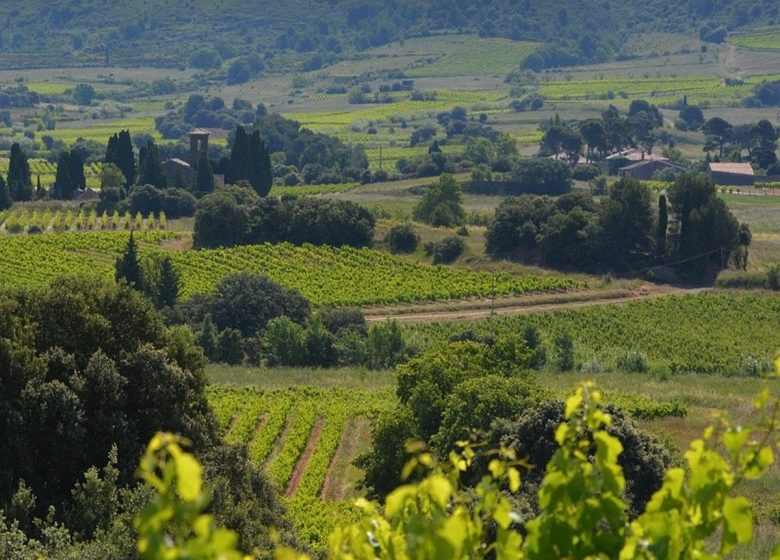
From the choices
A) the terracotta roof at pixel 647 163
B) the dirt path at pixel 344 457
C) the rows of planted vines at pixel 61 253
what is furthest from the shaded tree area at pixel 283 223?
the terracotta roof at pixel 647 163

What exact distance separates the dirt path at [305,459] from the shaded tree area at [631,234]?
3646 centimetres

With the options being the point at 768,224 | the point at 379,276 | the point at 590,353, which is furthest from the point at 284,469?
the point at 768,224

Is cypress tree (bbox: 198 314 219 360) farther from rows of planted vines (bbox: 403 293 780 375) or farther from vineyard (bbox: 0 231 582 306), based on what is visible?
vineyard (bbox: 0 231 582 306)

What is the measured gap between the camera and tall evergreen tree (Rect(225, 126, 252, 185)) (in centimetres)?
10250

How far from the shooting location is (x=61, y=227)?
88188 millimetres

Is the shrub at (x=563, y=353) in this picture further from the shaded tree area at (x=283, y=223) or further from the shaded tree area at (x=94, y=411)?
the shaded tree area at (x=94, y=411)

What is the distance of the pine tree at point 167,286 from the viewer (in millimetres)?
64812

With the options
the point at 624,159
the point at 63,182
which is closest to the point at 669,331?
the point at 63,182

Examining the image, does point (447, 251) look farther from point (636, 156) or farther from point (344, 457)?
point (636, 156)

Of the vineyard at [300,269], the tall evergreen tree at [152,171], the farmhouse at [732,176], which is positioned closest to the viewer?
the vineyard at [300,269]

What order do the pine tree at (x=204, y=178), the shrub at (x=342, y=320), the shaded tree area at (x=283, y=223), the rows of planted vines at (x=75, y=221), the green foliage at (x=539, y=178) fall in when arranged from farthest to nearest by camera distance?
the green foliage at (x=539, y=178), the pine tree at (x=204, y=178), the rows of planted vines at (x=75, y=221), the shaded tree area at (x=283, y=223), the shrub at (x=342, y=320)

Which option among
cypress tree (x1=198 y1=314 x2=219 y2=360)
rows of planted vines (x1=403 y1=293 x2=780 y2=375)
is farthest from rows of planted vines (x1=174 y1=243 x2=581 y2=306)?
cypress tree (x1=198 y1=314 x2=219 y2=360)

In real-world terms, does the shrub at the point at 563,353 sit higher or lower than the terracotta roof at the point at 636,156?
A: higher

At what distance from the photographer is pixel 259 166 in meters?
104
